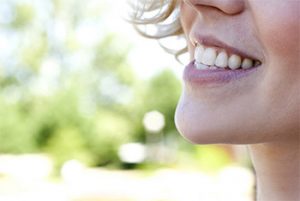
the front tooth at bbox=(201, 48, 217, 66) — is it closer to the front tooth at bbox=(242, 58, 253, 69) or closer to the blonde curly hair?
the front tooth at bbox=(242, 58, 253, 69)

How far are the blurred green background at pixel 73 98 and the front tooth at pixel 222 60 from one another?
10.1 metres

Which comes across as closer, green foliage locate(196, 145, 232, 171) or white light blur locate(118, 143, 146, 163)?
green foliage locate(196, 145, 232, 171)

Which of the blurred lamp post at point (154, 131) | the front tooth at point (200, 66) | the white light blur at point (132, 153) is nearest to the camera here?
the front tooth at point (200, 66)

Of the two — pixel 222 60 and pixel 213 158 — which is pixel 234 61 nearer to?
pixel 222 60

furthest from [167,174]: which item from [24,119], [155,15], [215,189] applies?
[155,15]

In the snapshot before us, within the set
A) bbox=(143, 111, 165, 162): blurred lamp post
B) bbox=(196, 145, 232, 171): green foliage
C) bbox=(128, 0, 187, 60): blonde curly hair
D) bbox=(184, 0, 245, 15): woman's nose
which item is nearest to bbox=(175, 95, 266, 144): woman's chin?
bbox=(184, 0, 245, 15): woman's nose

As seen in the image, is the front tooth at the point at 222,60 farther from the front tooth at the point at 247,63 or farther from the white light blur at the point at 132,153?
the white light blur at the point at 132,153

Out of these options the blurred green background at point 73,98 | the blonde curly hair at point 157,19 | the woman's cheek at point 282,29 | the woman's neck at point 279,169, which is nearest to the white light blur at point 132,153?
the blurred green background at point 73,98

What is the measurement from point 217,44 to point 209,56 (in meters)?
0.02

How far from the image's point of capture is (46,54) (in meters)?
13.3

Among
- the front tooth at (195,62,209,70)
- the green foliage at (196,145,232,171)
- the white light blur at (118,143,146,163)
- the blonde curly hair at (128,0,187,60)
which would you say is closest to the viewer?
the front tooth at (195,62,209,70)

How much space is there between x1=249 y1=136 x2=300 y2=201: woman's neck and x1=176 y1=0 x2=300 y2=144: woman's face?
2 centimetres

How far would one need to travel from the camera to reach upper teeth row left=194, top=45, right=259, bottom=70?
0.77m

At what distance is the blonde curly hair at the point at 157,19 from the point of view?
3.50 feet
